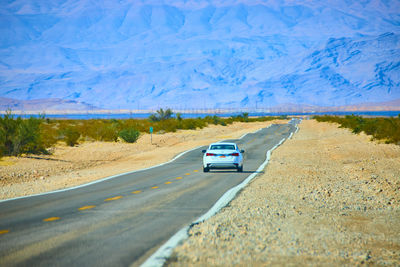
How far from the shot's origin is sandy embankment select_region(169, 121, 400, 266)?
684 cm

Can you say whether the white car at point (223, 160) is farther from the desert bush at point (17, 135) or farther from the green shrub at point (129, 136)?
the green shrub at point (129, 136)

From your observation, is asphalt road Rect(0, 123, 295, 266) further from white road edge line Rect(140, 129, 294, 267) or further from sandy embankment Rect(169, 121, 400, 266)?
sandy embankment Rect(169, 121, 400, 266)

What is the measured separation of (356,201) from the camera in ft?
40.2

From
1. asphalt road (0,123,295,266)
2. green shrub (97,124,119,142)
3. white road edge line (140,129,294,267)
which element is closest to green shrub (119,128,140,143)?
green shrub (97,124,119,142)

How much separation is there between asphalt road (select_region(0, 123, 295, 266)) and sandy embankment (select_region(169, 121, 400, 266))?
738 millimetres

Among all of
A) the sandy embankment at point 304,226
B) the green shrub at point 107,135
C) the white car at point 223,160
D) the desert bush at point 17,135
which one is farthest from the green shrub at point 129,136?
the sandy embankment at point 304,226

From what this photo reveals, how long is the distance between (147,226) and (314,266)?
3.56 m

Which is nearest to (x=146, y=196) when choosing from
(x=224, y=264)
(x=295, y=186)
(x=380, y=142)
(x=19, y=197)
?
(x=19, y=197)

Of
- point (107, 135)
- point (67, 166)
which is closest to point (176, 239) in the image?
point (67, 166)

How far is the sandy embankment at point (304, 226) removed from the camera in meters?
6.84

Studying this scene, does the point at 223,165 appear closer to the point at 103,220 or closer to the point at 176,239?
the point at 103,220

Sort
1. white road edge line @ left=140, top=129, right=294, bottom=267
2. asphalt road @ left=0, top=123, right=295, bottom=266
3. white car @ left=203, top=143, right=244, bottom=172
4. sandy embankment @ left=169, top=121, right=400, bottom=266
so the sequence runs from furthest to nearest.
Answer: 1. white car @ left=203, top=143, right=244, bottom=172
2. asphalt road @ left=0, top=123, right=295, bottom=266
3. sandy embankment @ left=169, top=121, right=400, bottom=266
4. white road edge line @ left=140, top=129, right=294, bottom=267

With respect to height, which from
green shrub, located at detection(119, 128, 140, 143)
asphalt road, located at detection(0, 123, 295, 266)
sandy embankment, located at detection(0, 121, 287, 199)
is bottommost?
sandy embankment, located at detection(0, 121, 287, 199)

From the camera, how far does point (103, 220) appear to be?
9.48 metres
